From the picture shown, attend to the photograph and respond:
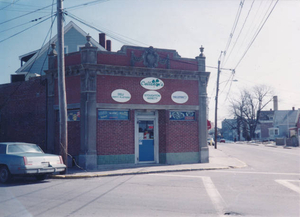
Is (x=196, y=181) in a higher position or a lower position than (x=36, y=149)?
lower

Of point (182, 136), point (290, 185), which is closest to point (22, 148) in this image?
point (182, 136)

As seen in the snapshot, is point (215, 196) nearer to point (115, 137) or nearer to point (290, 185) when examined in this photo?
point (290, 185)

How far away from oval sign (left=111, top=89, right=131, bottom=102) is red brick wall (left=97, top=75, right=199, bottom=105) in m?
0.15

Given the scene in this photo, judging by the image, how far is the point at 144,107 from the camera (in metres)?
16.5

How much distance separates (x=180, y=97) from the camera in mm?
17250

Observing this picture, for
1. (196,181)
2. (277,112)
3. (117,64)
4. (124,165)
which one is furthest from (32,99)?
(277,112)

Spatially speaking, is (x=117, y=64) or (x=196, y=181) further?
(x=117, y=64)

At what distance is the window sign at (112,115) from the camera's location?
15719mm

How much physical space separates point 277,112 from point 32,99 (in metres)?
62.8

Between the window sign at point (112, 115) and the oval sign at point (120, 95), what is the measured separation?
27.5 inches

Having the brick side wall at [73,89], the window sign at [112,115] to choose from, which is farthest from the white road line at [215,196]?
the brick side wall at [73,89]

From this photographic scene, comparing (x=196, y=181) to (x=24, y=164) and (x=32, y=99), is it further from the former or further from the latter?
(x=32, y=99)

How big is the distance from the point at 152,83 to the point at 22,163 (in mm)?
8399

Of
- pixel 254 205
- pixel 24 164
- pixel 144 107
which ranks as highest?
pixel 144 107
